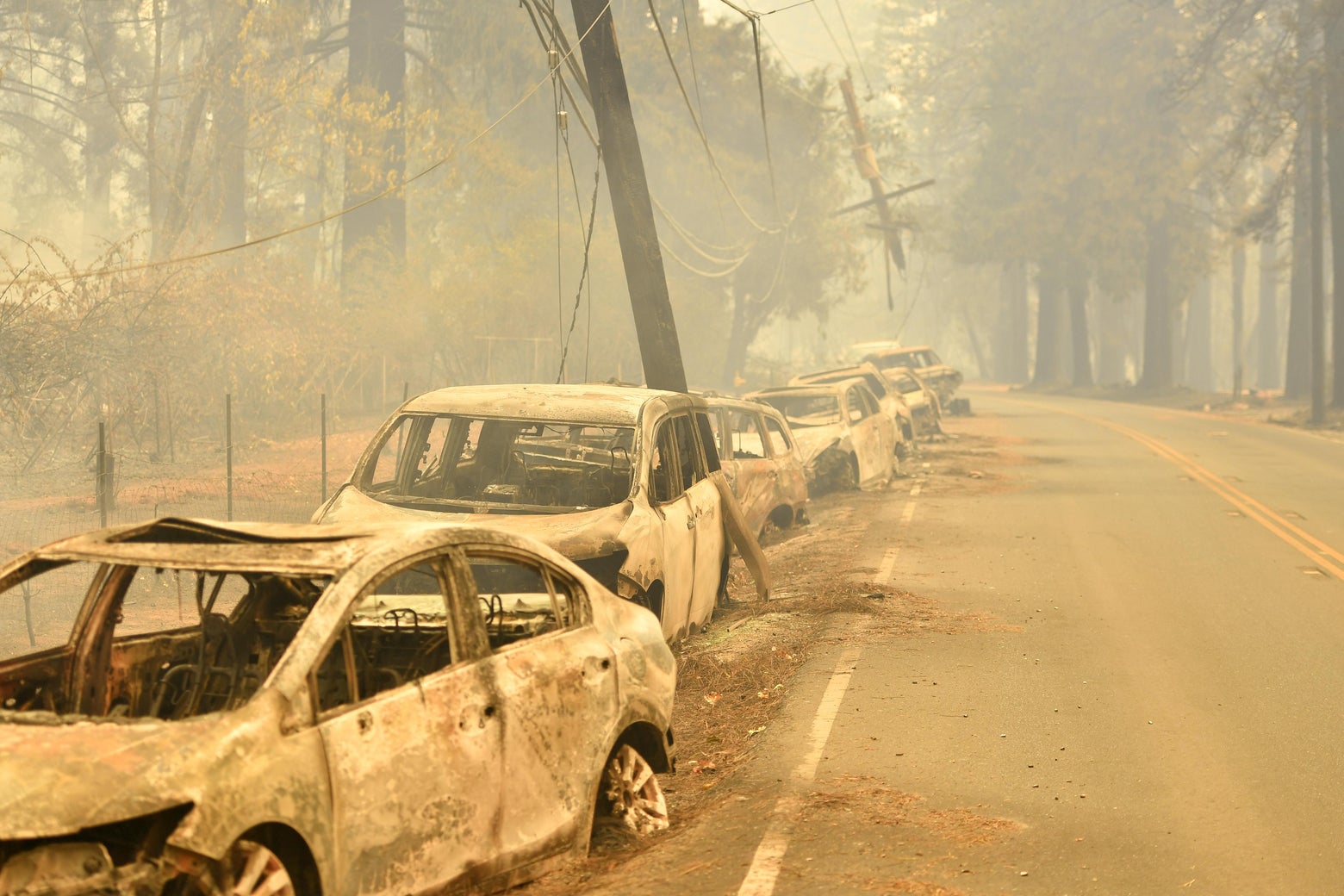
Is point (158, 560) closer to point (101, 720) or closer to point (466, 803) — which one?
point (101, 720)

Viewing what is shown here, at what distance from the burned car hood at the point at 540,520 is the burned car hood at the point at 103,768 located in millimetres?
3987

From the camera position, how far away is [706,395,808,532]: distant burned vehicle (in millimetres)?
15039

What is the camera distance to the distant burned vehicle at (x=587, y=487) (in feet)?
30.1

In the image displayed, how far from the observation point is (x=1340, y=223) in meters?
37.5

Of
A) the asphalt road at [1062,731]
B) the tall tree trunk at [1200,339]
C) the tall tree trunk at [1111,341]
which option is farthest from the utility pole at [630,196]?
the tall tree trunk at [1200,339]

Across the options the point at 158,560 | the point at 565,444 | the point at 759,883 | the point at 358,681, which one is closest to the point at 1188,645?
the point at 565,444

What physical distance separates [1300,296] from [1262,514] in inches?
1347

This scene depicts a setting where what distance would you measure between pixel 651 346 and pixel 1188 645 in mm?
7535

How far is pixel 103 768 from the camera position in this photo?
13.9ft

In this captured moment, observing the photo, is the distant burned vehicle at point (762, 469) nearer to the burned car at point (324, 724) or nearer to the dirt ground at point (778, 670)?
the dirt ground at point (778, 670)

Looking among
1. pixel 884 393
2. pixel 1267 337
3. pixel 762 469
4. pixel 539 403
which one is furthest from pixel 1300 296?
pixel 539 403

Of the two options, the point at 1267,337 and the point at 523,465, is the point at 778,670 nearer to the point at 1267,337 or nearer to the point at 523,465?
the point at 523,465

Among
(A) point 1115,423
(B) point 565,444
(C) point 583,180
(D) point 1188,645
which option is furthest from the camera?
(C) point 583,180

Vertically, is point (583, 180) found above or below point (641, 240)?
above
